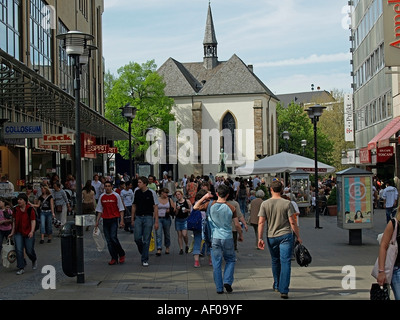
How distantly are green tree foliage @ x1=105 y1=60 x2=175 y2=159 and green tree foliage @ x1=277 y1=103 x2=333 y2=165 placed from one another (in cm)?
2547

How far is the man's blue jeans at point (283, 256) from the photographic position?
9445mm

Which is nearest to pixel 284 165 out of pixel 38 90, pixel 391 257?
pixel 38 90

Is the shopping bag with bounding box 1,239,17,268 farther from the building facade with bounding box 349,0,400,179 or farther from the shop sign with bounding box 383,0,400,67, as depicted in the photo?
the building facade with bounding box 349,0,400,179

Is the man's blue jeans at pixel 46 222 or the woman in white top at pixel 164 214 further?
the man's blue jeans at pixel 46 222

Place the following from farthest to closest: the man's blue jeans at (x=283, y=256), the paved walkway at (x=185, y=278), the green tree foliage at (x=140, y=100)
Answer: the green tree foliage at (x=140, y=100) → the paved walkway at (x=185, y=278) → the man's blue jeans at (x=283, y=256)

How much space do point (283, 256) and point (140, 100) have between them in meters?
60.9

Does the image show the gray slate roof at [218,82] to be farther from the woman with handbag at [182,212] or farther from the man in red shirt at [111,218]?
the man in red shirt at [111,218]

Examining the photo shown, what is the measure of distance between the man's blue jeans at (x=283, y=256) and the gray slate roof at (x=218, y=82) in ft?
250

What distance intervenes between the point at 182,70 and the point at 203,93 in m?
8.24

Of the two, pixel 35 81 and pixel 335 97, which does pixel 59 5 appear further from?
pixel 335 97

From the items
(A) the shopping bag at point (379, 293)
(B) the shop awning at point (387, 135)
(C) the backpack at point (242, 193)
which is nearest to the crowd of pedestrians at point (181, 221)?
(A) the shopping bag at point (379, 293)

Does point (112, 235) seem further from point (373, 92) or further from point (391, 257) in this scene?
point (373, 92)

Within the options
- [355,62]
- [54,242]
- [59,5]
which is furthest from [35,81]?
[355,62]
